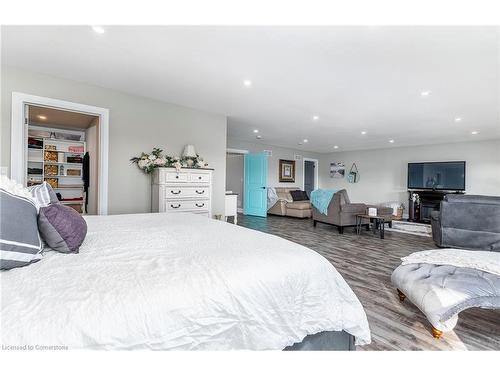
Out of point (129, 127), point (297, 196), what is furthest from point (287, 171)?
point (129, 127)

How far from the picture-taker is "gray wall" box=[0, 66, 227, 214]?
2.98 meters

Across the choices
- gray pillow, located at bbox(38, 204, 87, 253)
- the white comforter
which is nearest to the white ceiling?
gray pillow, located at bbox(38, 204, 87, 253)

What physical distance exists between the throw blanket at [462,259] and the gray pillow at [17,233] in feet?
8.69

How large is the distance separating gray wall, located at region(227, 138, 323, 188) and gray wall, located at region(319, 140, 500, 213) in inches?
53.6

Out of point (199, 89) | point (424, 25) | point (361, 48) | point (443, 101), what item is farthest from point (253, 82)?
point (443, 101)

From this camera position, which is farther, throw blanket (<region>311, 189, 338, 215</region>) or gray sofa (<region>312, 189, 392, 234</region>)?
throw blanket (<region>311, 189, 338, 215</region>)

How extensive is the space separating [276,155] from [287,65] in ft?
20.1

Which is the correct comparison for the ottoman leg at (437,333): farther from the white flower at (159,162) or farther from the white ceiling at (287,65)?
the white flower at (159,162)

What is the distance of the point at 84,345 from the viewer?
2.21 feet

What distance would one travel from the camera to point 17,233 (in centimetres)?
96

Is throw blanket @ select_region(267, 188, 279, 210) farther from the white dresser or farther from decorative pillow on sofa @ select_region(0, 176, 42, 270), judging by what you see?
decorative pillow on sofa @ select_region(0, 176, 42, 270)

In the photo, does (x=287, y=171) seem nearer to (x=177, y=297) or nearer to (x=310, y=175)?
(x=310, y=175)
